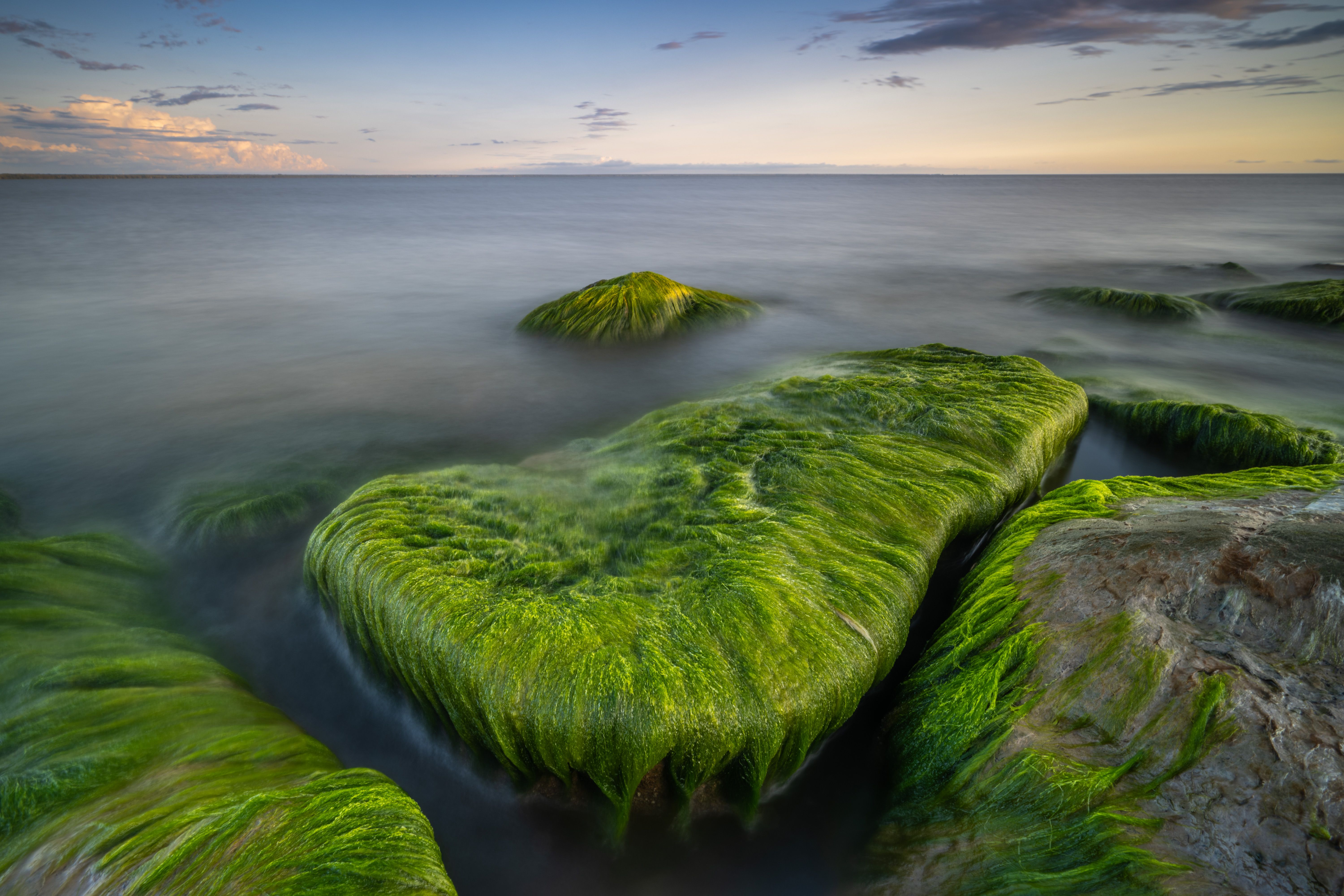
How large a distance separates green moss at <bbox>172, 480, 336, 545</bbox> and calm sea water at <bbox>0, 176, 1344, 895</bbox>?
17 cm

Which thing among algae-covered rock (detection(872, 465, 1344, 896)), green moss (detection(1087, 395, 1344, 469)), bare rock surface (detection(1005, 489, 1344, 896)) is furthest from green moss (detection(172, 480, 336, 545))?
green moss (detection(1087, 395, 1344, 469))

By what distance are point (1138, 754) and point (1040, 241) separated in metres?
19.9

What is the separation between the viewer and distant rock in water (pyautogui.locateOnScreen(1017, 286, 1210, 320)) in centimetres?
824

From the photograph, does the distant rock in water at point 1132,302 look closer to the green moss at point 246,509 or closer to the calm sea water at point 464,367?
the calm sea water at point 464,367

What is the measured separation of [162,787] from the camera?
1795mm

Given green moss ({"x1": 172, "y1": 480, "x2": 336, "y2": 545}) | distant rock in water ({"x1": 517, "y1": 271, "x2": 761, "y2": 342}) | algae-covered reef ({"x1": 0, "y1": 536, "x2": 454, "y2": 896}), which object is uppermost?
distant rock in water ({"x1": 517, "y1": 271, "x2": 761, "y2": 342})

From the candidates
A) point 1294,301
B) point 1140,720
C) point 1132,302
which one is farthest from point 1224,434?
point 1294,301

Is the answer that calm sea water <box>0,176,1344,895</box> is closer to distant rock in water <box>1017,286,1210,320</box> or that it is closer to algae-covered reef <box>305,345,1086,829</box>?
algae-covered reef <box>305,345,1086,829</box>

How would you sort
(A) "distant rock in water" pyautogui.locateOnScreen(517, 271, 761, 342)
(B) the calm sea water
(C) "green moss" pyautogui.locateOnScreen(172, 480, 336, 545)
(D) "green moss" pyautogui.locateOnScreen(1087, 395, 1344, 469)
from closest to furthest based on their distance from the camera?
(B) the calm sea water < (C) "green moss" pyautogui.locateOnScreen(172, 480, 336, 545) < (D) "green moss" pyautogui.locateOnScreen(1087, 395, 1344, 469) < (A) "distant rock in water" pyautogui.locateOnScreen(517, 271, 761, 342)

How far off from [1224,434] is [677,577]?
4.49 m

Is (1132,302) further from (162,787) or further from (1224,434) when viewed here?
(162,787)

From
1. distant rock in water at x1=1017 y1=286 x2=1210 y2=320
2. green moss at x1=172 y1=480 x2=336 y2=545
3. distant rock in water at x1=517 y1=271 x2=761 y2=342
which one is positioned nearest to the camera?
green moss at x1=172 y1=480 x2=336 y2=545

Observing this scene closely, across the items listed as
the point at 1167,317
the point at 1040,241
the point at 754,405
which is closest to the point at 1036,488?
the point at 754,405

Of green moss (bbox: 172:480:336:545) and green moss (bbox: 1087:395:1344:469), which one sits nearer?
green moss (bbox: 172:480:336:545)
